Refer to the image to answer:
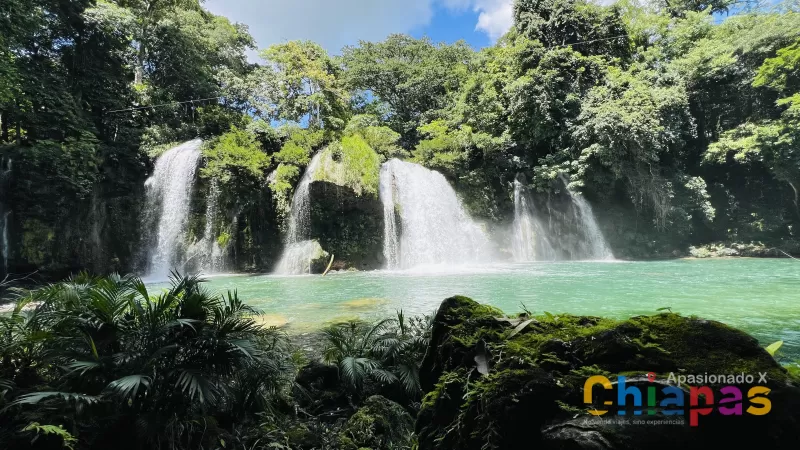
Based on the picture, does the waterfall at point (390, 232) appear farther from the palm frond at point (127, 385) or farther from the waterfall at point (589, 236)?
the palm frond at point (127, 385)

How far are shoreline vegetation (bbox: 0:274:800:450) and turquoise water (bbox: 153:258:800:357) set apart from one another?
380 cm

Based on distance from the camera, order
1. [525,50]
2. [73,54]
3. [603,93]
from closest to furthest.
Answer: [73,54] < [603,93] < [525,50]

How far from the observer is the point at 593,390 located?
1549 mm

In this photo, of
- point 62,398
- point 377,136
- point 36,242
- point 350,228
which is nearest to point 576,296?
point 62,398

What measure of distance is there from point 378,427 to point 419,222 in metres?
17.1

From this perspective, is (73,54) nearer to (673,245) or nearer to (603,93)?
(603,93)

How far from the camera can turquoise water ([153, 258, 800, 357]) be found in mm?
6918

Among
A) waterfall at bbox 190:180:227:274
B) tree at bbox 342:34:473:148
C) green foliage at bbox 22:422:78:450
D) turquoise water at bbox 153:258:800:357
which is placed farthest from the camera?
tree at bbox 342:34:473:148

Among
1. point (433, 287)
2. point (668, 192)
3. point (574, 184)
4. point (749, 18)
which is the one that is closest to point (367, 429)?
point (433, 287)

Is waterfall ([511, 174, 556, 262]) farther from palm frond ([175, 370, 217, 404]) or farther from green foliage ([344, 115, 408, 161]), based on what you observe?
palm frond ([175, 370, 217, 404])

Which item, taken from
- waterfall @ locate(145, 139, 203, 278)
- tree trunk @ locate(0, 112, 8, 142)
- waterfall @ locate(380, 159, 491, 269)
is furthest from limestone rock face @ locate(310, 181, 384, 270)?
tree trunk @ locate(0, 112, 8, 142)

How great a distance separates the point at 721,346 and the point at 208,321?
328 centimetres

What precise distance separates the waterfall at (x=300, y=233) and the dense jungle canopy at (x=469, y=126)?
0.72m

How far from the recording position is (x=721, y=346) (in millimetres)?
1614
